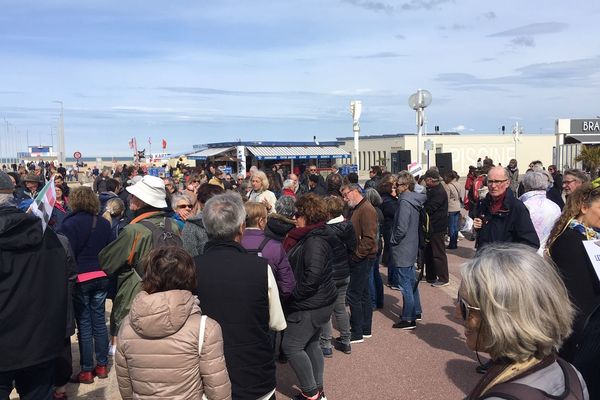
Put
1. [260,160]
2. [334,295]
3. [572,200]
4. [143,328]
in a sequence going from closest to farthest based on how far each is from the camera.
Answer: [143,328]
[572,200]
[334,295]
[260,160]

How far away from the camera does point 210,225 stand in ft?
11.2

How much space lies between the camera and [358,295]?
21.0 feet

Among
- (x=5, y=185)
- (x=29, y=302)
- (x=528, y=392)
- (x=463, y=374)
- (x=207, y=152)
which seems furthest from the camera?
(x=207, y=152)

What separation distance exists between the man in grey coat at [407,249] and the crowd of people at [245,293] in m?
0.56

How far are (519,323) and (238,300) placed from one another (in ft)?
6.17

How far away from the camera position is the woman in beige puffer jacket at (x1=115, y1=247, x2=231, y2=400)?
2.69 metres

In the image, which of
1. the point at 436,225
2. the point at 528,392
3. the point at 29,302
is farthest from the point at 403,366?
the point at 528,392

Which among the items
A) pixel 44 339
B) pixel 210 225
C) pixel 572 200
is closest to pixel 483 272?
pixel 210 225

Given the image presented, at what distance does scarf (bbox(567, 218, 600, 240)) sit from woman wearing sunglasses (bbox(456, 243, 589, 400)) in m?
2.05

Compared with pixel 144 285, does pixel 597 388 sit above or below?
below

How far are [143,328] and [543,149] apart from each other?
60.5 meters

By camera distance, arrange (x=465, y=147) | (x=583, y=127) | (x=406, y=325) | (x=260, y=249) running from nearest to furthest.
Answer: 1. (x=260, y=249)
2. (x=406, y=325)
3. (x=583, y=127)
4. (x=465, y=147)

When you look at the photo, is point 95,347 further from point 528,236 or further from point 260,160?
point 260,160

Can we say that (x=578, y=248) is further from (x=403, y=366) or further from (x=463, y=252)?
(x=463, y=252)
